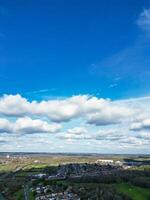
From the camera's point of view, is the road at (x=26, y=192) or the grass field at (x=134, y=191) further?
the road at (x=26, y=192)

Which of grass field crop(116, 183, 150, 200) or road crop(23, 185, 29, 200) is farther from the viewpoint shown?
road crop(23, 185, 29, 200)

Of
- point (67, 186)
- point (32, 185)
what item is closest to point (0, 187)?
point (32, 185)

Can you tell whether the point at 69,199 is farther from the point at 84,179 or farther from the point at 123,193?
the point at 84,179

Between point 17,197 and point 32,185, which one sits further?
point 32,185

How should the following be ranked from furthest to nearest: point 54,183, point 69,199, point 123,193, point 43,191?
point 54,183 < point 43,191 < point 123,193 < point 69,199

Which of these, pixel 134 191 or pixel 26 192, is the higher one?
pixel 26 192

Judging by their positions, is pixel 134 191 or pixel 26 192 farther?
pixel 26 192

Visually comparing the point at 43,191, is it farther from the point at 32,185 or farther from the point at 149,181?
the point at 149,181

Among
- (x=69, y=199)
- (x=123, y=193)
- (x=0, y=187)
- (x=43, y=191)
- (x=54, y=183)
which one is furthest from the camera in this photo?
(x=0, y=187)
